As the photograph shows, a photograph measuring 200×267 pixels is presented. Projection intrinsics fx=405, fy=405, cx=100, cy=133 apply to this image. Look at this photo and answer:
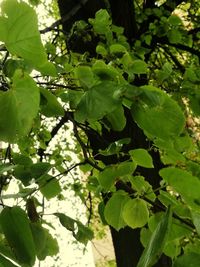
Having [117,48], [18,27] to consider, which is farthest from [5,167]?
[117,48]

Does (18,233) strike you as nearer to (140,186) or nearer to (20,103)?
(20,103)

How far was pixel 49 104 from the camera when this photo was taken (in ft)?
2.38

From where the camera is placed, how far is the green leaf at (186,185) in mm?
614

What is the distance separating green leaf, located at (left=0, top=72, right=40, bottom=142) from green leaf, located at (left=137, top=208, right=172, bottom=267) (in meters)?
0.21

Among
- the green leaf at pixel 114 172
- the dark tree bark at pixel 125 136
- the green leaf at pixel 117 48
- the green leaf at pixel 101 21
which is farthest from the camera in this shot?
the dark tree bark at pixel 125 136

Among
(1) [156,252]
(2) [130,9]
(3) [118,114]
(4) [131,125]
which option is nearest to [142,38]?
(2) [130,9]

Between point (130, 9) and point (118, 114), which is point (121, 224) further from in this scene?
point (130, 9)

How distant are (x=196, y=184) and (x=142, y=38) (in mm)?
2231


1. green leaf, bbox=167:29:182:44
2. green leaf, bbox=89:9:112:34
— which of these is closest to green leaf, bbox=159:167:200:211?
green leaf, bbox=89:9:112:34

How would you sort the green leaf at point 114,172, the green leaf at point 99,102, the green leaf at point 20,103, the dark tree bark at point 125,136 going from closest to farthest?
1. the green leaf at point 20,103
2. the green leaf at point 99,102
3. the green leaf at point 114,172
4. the dark tree bark at point 125,136

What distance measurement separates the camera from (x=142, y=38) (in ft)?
8.92

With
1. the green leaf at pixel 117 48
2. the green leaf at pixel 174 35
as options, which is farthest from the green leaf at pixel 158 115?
the green leaf at pixel 174 35

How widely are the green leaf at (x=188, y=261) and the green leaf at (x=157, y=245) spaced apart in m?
0.03

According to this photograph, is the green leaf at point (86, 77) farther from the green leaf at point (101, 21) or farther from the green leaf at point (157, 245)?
the green leaf at point (101, 21)
